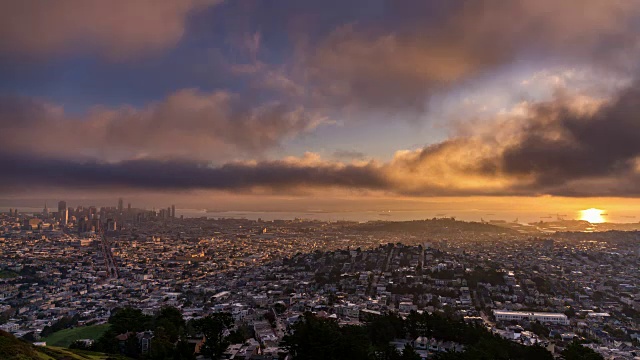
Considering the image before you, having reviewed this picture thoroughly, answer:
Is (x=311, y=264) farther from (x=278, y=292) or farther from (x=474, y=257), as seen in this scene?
(x=474, y=257)

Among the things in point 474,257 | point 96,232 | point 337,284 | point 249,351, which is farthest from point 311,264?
point 96,232

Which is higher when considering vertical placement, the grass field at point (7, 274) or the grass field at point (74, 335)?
the grass field at point (7, 274)

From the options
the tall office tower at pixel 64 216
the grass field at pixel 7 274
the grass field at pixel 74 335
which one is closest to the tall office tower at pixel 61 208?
the tall office tower at pixel 64 216

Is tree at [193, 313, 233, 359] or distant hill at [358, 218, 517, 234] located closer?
tree at [193, 313, 233, 359]

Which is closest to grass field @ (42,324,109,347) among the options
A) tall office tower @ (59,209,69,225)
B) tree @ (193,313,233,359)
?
tree @ (193,313,233,359)

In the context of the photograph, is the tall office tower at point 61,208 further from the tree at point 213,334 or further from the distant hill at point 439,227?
the tree at point 213,334

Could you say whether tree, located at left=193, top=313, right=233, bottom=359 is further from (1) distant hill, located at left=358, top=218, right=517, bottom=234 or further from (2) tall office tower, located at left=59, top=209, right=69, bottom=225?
(2) tall office tower, located at left=59, top=209, right=69, bottom=225
